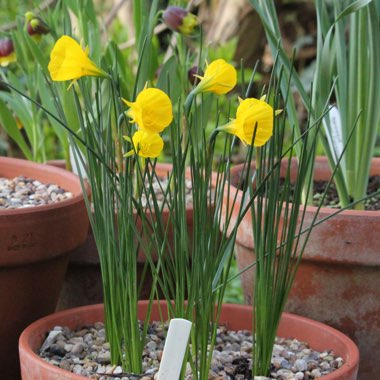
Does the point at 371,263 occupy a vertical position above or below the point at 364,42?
below

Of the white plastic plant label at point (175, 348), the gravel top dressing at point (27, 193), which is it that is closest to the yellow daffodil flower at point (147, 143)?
the white plastic plant label at point (175, 348)

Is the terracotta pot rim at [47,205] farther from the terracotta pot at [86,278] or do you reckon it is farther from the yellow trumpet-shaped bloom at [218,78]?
the yellow trumpet-shaped bloom at [218,78]

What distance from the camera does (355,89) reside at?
4.58 feet

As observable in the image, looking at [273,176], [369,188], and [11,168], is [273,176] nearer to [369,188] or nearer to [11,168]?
[369,188]

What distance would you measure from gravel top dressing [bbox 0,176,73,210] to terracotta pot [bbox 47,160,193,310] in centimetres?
8

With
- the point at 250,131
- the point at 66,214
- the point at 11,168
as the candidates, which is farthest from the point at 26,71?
the point at 250,131

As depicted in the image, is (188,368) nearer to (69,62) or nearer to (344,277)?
(344,277)

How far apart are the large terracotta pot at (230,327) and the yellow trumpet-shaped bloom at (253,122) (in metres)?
0.28

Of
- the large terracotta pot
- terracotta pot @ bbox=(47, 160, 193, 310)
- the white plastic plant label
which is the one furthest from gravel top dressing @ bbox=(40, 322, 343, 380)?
terracotta pot @ bbox=(47, 160, 193, 310)

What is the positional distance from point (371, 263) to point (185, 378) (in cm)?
Result: 31

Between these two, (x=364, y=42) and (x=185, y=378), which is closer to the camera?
(x=185, y=378)

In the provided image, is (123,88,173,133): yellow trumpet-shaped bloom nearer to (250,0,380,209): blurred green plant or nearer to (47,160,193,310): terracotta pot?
(250,0,380,209): blurred green plant

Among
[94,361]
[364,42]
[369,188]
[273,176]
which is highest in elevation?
[364,42]

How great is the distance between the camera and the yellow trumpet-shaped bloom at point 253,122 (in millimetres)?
938
